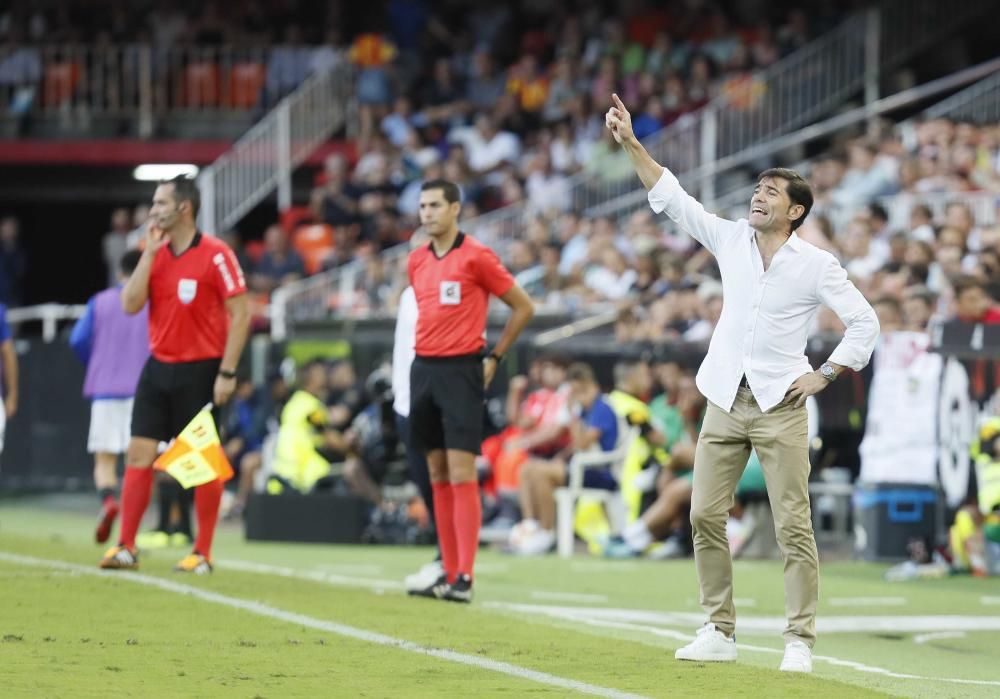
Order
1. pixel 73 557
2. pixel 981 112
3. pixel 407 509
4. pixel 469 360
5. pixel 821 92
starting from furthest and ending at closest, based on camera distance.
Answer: pixel 821 92 → pixel 981 112 → pixel 407 509 → pixel 73 557 → pixel 469 360

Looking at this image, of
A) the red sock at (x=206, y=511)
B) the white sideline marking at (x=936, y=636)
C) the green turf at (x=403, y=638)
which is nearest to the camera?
the green turf at (x=403, y=638)

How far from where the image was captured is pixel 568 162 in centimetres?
2564

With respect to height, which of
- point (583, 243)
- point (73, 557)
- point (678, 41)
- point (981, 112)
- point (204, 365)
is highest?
point (678, 41)

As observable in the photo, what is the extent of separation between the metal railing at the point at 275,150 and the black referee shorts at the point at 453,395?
54.2 feet

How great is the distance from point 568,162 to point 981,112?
5.66 m

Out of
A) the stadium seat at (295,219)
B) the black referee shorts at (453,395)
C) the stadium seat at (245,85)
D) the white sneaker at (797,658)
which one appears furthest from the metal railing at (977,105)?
the white sneaker at (797,658)

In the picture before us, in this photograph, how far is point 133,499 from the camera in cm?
1184

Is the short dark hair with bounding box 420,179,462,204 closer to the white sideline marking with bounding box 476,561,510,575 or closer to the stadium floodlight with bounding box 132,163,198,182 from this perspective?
the white sideline marking with bounding box 476,561,510,575

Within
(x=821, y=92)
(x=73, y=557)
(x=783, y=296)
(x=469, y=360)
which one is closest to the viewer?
(x=783, y=296)

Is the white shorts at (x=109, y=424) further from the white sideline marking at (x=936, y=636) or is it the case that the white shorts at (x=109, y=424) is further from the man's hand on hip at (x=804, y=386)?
the man's hand on hip at (x=804, y=386)

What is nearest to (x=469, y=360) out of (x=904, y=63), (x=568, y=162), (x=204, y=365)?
(x=204, y=365)

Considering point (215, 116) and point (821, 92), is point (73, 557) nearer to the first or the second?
point (821, 92)

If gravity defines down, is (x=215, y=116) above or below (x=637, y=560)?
above

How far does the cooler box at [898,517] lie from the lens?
14.8m
